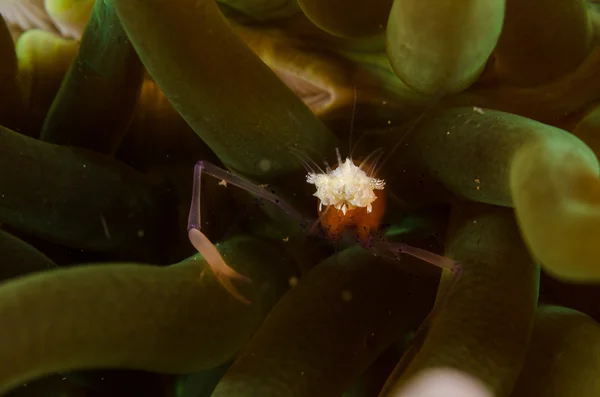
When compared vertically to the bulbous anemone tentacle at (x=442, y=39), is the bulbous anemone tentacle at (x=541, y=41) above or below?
below

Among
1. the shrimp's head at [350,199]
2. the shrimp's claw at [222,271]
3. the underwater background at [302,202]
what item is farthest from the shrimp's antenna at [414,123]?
the shrimp's claw at [222,271]

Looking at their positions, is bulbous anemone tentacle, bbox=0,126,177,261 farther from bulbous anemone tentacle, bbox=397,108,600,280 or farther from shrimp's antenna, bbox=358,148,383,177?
bulbous anemone tentacle, bbox=397,108,600,280

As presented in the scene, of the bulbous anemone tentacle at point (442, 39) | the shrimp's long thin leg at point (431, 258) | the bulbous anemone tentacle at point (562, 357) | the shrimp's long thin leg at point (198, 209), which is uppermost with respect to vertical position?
the bulbous anemone tentacle at point (442, 39)

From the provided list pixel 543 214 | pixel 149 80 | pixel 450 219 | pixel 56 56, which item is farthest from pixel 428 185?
pixel 56 56

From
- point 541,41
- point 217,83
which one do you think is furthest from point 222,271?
point 541,41

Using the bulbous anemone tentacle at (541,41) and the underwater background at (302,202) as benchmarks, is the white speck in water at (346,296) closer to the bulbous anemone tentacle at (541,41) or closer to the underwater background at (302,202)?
the underwater background at (302,202)

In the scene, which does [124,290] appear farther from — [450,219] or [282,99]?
[450,219]

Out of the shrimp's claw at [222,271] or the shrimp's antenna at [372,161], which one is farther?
the shrimp's antenna at [372,161]
